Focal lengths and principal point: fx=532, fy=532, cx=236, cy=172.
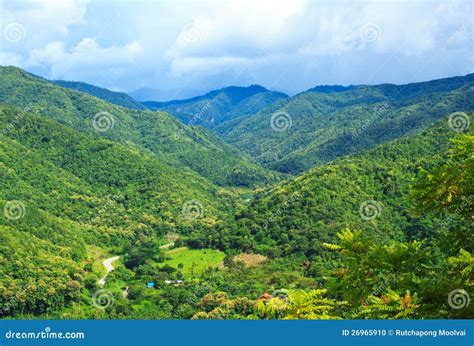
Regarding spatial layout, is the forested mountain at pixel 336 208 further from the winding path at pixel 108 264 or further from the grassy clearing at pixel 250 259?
the winding path at pixel 108 264

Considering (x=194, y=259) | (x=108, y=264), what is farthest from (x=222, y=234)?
(x=108, y=264)

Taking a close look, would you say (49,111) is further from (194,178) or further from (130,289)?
(130,289)

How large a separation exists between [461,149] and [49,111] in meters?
135

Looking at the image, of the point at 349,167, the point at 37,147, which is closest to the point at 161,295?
the point at 349,167

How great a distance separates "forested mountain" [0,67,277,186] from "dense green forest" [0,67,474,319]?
29.2 meters

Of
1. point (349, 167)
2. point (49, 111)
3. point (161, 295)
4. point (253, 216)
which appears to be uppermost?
point (49, 111)

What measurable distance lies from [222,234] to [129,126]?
9315 cm

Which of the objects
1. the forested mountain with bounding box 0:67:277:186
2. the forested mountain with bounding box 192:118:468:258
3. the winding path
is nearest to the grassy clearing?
the forested mountain with bounding box 192:118:468:258

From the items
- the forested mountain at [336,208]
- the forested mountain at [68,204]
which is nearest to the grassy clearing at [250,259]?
the forested mountain at [336,208]

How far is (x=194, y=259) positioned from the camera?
5953cm

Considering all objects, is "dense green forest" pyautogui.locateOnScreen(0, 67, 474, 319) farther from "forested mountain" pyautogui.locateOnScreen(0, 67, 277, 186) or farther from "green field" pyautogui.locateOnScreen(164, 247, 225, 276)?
"forested mountain" pyautogui.locateOnScreen(0, 67, 277, 186)

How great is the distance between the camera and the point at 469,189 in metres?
8.80

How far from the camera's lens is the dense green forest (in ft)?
30.6

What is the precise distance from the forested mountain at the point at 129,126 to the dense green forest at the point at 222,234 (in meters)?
29.2
